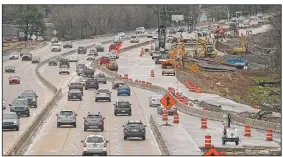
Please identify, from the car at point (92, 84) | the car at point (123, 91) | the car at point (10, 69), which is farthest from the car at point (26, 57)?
the car at point (123, 91)

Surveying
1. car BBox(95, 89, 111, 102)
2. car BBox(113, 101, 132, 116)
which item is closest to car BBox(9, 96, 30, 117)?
car BBox(113, 101, 132, 116)

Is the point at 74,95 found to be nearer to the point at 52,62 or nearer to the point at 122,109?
the point at 122,109

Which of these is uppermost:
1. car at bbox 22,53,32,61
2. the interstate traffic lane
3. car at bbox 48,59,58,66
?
car at bbox 22,53,32,61

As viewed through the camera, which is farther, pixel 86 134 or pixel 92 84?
pixel 92 84

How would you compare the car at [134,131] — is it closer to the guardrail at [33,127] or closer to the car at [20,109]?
the guardrail at [33,127]

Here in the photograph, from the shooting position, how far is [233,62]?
147 m

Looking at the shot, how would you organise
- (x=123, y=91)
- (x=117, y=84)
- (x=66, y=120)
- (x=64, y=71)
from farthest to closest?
(x=64, y=71)
(x=117, y=84)
(x=123, y=91)
(x=66, y=120)

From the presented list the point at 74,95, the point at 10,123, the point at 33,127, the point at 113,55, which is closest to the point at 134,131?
the point at 33,127

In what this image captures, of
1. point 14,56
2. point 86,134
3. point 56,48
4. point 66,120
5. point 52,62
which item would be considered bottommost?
point 86,134

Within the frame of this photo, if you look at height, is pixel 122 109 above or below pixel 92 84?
below

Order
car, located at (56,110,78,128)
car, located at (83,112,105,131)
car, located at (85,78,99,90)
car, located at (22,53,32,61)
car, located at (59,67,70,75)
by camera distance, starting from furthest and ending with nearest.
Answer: car, located at (22,53,32,61)
car, located at (59,67,70,75)
car, located at (85,78,99,90)
car, located at (56,110,78,128)
car, located at (83,112,105,131)

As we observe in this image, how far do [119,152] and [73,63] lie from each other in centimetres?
9979

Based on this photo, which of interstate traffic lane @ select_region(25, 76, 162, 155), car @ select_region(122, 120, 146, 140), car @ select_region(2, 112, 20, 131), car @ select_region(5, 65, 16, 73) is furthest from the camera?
car @ select_region(5, 65, 16, 73)

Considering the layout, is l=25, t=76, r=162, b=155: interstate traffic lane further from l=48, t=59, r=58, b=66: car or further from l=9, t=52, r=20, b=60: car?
l=9, t=52, r=20, b=60: car
